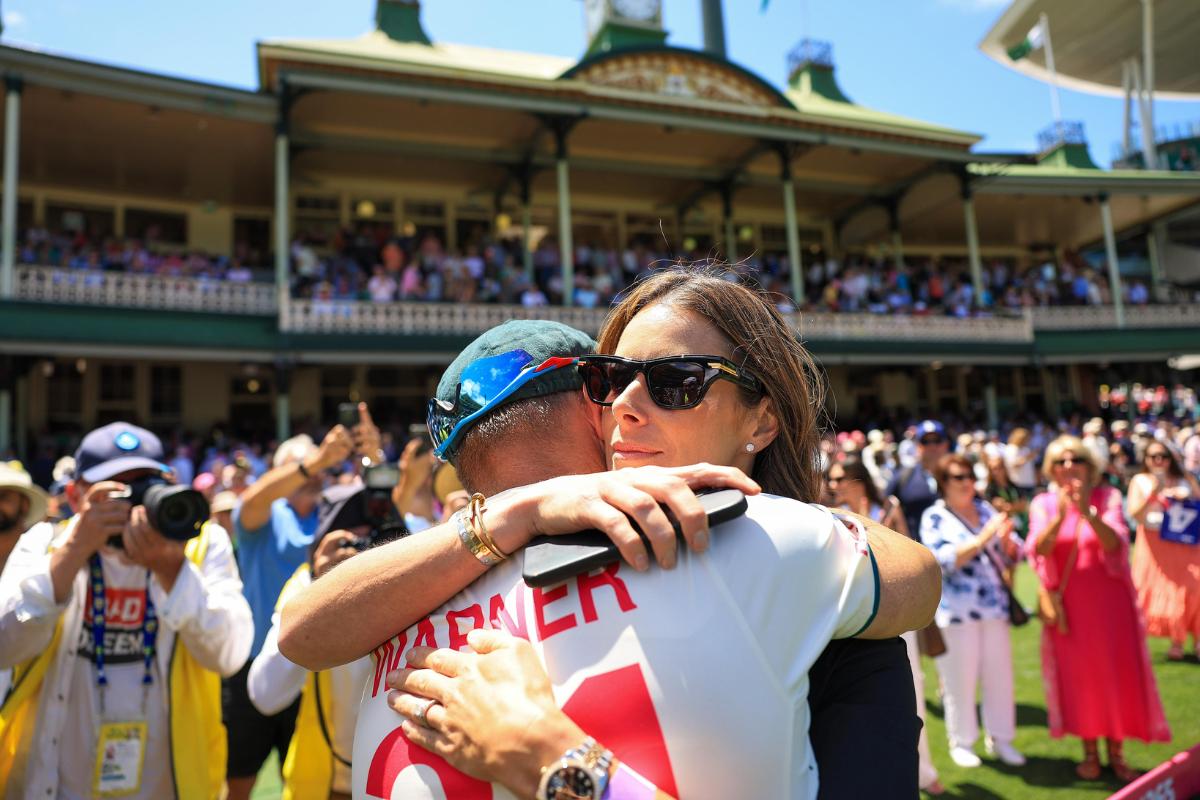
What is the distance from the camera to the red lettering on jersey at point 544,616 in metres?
1.05

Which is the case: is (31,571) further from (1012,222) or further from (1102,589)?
(1012,222)

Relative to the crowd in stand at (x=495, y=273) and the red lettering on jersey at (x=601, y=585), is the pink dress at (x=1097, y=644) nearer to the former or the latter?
the red lettering on jersey at (x=601, y=585)

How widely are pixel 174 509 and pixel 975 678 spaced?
15.9 ft

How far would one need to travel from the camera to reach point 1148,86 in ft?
103

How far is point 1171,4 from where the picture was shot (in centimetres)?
3027

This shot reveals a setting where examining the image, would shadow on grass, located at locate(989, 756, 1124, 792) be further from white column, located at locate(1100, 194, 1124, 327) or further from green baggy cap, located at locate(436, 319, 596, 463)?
white column, located at locate(1100, 194, 1124, 327)

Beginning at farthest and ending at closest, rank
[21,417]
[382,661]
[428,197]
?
[428,197]
[21,417]
[382,661]

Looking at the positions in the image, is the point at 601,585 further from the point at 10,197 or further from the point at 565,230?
the point at 565,230

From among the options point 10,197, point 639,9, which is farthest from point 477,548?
point 639,9

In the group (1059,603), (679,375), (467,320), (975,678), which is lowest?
(975,678)

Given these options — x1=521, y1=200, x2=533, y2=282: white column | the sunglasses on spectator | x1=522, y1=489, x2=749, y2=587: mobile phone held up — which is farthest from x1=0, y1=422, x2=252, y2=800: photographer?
x1=521, y1=200, x2=533, y2=282: white column

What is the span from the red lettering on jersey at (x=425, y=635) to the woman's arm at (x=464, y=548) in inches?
0.6

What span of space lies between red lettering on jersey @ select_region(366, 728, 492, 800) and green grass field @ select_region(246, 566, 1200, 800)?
4.27m

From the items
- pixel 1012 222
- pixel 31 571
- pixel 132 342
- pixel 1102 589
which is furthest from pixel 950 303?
pixel 31 571
